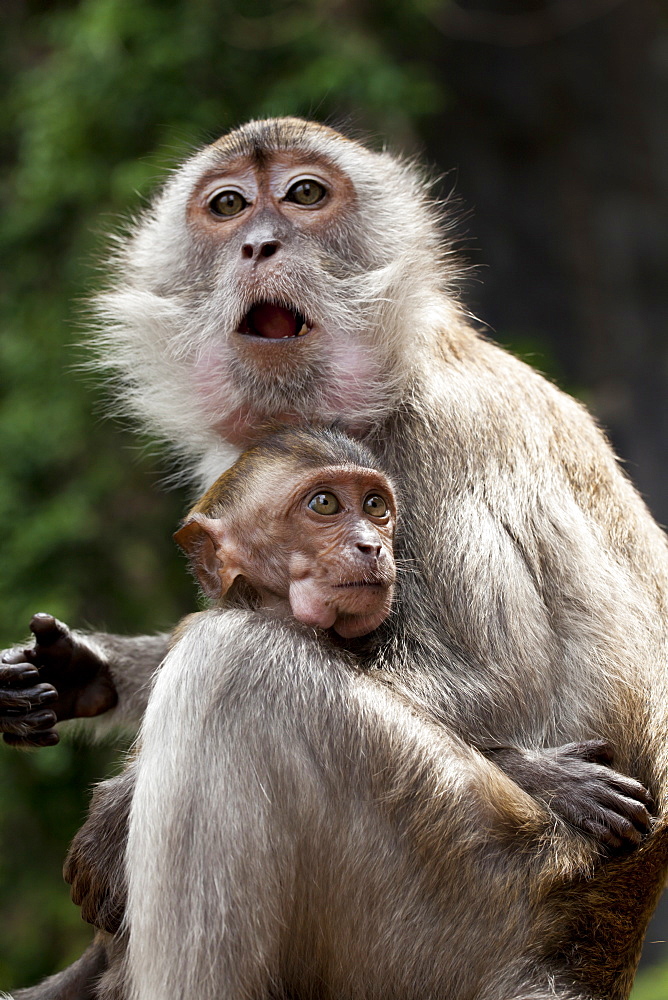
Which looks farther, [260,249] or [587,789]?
[260,249]

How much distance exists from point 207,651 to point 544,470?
1457 millimetres

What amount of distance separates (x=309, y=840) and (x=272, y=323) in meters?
1.96

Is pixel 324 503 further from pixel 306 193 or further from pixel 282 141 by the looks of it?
pixel 282 141

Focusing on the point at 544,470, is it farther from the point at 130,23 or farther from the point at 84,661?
the point at 130,23

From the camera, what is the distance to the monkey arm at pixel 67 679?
411 cm

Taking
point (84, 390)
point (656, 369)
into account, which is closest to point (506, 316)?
point (656, 369)

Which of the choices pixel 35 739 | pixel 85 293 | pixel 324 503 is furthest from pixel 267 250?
pixel 85 293

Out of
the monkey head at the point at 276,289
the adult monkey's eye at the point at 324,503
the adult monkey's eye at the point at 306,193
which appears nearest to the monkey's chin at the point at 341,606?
the adult monkey's eye at the point at 324,503

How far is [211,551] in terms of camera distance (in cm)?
378

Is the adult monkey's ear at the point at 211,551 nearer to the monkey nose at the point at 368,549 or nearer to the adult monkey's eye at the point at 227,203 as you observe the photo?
the monkey nose at the point at 368,549

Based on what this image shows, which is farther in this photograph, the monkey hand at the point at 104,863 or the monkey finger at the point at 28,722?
the monkey finger at the point at 28,722

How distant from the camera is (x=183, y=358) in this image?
4.53 meters

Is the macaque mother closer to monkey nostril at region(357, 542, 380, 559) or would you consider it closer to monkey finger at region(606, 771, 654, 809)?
monkey finger at region(606, 771, 654, 809)

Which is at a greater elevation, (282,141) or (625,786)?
(282,141)
